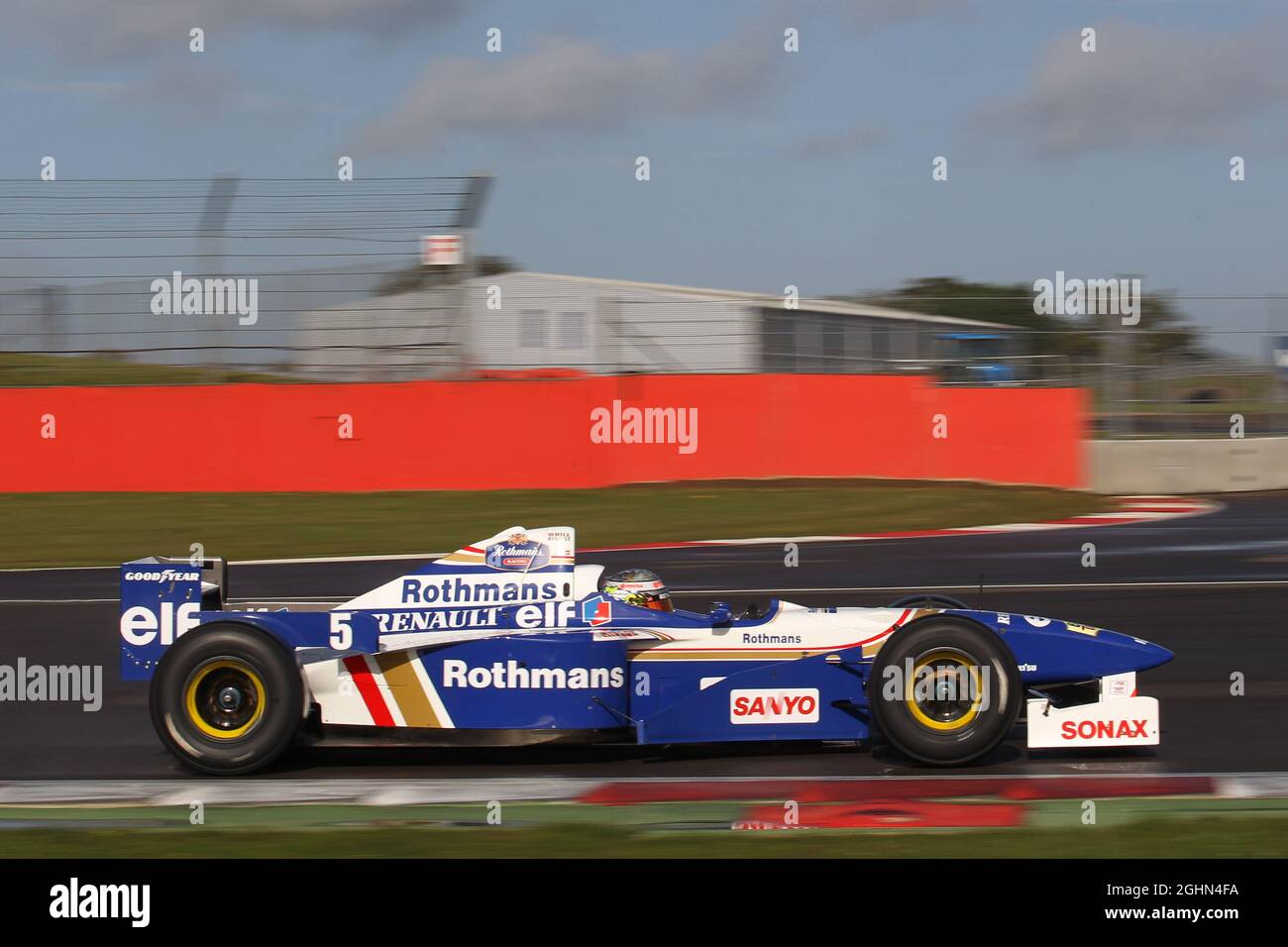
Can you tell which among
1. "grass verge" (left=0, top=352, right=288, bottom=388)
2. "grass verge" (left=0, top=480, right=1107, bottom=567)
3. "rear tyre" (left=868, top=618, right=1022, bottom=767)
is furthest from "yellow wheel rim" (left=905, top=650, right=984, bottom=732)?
"grass verge" (left=0, top=352, right=288, bottom=388)

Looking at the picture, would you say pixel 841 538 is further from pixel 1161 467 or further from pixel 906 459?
pixel 1161 467

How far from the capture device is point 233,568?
13.4 m

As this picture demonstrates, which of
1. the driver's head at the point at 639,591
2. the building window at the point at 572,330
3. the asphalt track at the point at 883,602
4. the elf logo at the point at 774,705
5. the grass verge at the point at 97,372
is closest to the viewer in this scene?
the elf logo at the point at 774,705

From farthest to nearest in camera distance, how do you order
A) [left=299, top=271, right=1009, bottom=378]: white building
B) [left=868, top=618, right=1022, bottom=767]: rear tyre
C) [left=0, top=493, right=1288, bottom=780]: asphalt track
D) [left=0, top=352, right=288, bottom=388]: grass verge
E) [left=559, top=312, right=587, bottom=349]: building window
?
[left=559, top=312, right=587, bottom=349]: building window → [left=299, top=271, right=1009, bottom=378]: white building → [left=0, top=352, right=288, bottom=388]: grass verge → [left=0, top=493, right=1288, bottom=780]: asphalt track → [left=868, top=618, right=1022, bottom=767]: rear tyre

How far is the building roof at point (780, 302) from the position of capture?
20.0 m

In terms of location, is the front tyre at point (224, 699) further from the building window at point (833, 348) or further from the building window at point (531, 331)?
the building window at point (833, 348)

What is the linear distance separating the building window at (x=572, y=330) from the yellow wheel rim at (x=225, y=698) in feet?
43.7

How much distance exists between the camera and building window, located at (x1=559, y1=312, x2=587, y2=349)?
19.4 metres

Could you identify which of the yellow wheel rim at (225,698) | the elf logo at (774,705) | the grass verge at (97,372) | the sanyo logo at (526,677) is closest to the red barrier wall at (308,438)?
the grass verge at (97,372)

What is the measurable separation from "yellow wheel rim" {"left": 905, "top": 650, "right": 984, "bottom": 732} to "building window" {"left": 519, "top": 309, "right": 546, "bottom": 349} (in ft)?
44.4

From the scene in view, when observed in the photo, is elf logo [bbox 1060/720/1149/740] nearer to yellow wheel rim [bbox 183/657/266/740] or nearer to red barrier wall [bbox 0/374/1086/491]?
yellow wheel rim [bbox 183/657/266/740]

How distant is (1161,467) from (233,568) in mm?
12964

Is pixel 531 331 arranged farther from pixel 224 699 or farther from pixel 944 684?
pixel 944 684

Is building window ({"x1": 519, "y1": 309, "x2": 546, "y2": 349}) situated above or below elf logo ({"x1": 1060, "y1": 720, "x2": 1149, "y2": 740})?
above
